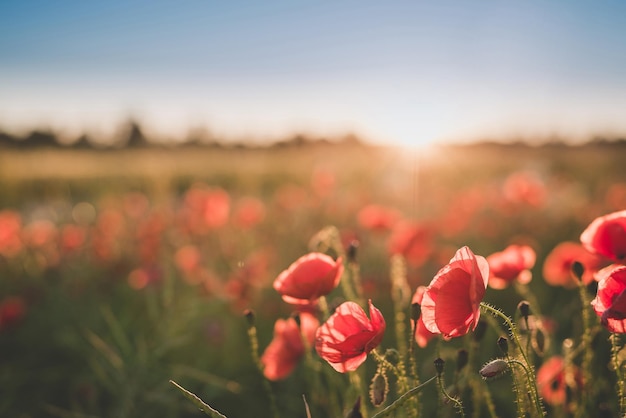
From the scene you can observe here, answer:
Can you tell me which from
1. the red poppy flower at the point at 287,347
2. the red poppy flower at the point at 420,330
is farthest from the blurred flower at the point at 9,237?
the red poppy flower at the point at 420,330

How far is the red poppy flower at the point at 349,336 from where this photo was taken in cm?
81

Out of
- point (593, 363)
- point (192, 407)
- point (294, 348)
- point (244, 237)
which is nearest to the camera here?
point (593, 363)

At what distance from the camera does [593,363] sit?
3.75 ft

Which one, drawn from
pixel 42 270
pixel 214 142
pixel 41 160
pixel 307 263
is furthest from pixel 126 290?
pixel 214 142

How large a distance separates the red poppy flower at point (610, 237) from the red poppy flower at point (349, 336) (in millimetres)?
428

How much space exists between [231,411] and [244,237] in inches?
59.1

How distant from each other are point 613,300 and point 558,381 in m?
0.56

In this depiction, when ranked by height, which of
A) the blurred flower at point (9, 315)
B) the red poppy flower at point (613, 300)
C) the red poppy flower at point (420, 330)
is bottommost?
the blurred flower at point (9, 315)

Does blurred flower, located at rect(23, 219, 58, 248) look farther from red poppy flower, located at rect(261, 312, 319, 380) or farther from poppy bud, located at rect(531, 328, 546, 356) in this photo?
poppy bud, located at rect(531, 328, 546, 356)

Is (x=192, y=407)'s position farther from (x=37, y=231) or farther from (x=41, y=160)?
(x=41, y=160)

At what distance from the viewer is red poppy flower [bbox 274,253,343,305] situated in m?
1.00

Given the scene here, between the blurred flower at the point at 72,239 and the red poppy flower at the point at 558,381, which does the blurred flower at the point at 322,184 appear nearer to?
the blurred flower at the point at 72,239

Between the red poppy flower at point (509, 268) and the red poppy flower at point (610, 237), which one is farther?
the red poppy flower at point (509, 268)

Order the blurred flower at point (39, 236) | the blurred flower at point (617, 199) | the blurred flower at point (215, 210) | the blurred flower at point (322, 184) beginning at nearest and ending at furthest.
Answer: the blurred flower at point (215, 210)
the blurred flower at point (39, 236)
the blurred flower at point (617, 199)
the blurred flower at point (322, 184)
